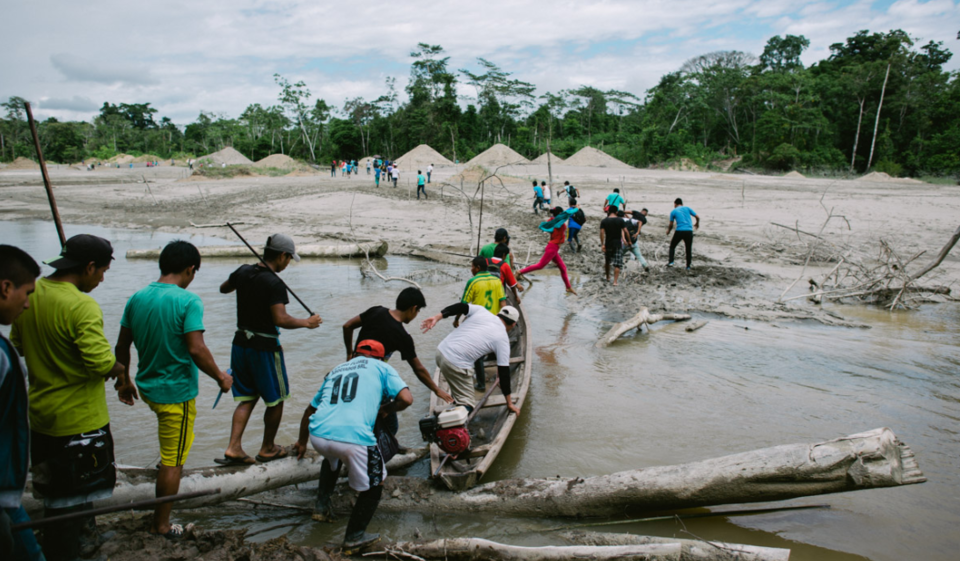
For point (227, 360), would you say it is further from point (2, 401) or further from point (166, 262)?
point (2, 401)

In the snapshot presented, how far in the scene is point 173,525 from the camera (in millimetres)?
2967

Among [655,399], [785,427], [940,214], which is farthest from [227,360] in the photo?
[940,214]

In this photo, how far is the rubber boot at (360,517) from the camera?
309 cm

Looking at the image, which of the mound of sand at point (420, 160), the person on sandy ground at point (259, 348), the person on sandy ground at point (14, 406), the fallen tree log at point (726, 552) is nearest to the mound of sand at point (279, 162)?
the mound of sand at point (420, 160)

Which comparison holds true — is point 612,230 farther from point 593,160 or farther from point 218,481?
point 593,160

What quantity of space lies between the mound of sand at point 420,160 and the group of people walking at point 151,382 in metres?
36.3

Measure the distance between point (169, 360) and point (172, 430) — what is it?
38 centimetres

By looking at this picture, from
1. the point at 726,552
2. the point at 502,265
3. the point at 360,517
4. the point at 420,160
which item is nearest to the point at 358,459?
the point at 360,517

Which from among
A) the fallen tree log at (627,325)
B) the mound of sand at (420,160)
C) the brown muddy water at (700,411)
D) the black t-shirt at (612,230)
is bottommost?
the brown muddy water at (700,411)

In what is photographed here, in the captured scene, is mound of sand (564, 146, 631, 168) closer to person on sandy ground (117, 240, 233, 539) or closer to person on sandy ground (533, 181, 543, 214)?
person on sandy ground (533, 181, 543, 214)

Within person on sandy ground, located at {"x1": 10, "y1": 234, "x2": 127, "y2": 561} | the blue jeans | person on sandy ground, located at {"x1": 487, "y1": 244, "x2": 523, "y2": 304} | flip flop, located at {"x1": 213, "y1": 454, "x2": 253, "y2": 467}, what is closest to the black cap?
person on sandy ground, located at {"x1": 10, "y1": 234, "x2": 127, "y2": 561}

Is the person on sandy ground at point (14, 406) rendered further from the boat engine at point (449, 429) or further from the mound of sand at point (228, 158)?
the mound of sand at point (228, 158)

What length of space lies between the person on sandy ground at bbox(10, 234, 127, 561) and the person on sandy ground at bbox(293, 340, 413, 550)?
101 centimetres

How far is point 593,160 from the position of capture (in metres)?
39.4
